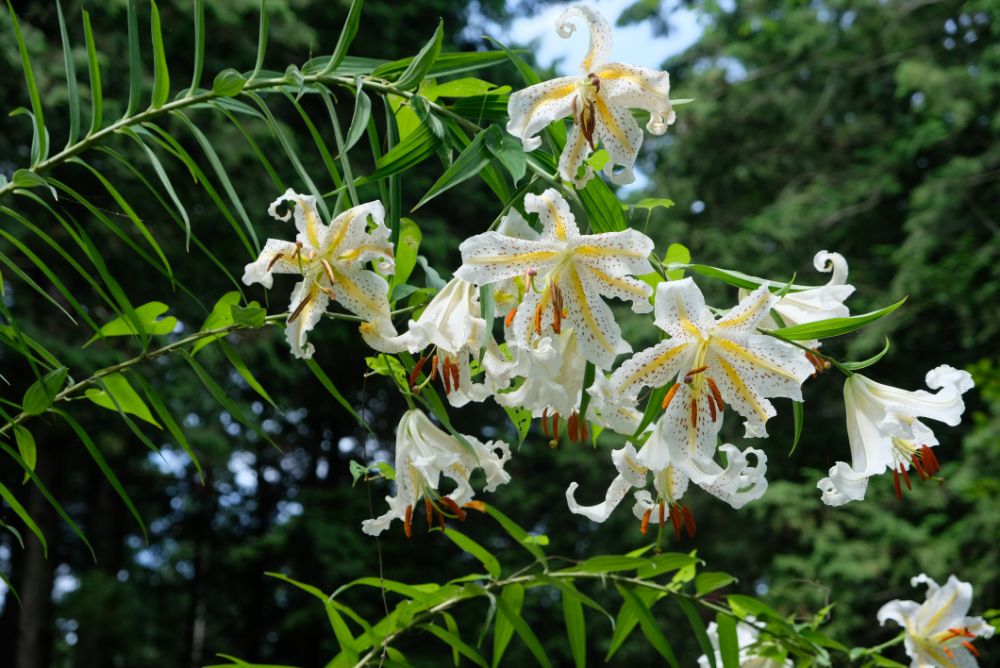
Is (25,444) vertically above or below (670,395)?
above

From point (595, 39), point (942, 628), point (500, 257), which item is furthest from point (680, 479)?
point (942, 628)

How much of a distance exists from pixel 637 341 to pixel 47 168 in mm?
7075

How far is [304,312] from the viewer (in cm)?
81

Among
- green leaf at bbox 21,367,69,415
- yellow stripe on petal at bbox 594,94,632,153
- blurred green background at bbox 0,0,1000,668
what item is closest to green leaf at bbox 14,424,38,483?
green leaf at bbox 21,367,69,415

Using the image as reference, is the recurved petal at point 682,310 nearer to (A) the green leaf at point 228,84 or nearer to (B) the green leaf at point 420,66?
(B) the green leaf at point 420,66

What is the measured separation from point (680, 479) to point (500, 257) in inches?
9.9

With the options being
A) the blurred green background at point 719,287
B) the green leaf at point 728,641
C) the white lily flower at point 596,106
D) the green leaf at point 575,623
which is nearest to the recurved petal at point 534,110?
the white lily flower at point 596,106

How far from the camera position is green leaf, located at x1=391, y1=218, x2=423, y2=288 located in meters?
0.88

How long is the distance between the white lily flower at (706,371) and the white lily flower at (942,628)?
77 cm

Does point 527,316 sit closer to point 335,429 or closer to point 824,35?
point 824,35

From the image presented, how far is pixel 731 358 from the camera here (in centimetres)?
74

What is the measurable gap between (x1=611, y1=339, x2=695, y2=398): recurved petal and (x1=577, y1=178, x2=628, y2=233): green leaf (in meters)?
0.12

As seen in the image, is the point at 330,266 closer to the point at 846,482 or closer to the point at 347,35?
the point at 347,35

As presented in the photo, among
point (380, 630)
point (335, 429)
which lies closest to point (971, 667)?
point (380, 630)
